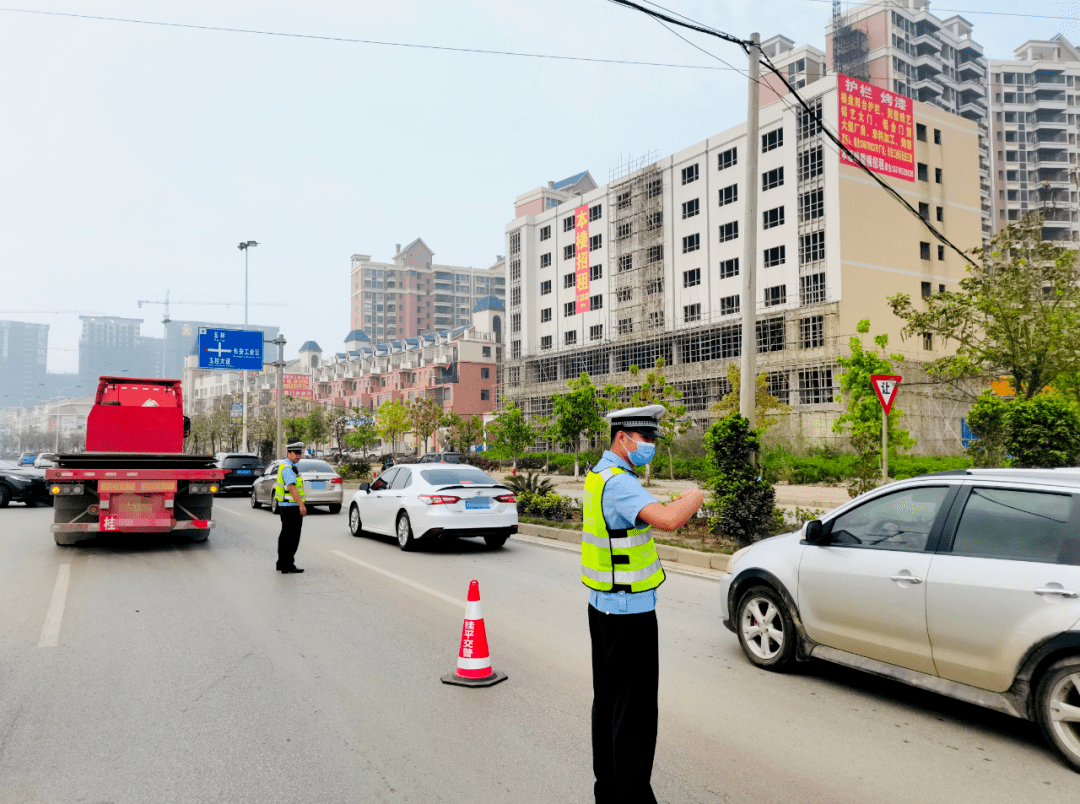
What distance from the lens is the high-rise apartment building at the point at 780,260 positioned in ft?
148

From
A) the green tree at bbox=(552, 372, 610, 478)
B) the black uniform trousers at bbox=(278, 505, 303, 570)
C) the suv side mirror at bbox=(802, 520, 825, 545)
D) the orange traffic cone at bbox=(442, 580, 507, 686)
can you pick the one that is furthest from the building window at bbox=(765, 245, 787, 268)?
the orange traffic cone at bbox=(442, 580, 507, 686)

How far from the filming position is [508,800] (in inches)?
149

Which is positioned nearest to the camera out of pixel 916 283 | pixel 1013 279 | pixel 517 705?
pixel 517 705

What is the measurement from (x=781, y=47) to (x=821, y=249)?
171 feet

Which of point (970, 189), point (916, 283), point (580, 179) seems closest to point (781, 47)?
point (580, 179)

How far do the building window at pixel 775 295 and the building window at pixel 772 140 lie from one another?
28.4ft

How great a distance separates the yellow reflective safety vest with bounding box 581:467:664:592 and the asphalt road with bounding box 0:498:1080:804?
1.20 meters

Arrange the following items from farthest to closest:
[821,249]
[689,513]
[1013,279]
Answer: [821,249], [1013,279], [689,513]

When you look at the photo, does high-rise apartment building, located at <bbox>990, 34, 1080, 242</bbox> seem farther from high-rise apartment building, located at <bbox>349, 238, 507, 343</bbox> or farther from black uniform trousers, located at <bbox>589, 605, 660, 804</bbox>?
black uniform trousers, located at <bbox>589, 605, 660, 804</bbox>

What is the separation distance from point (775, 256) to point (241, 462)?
34.3 metres

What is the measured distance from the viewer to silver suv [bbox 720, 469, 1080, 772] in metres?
4.16

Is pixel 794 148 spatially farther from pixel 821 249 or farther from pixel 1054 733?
pixel 1054 733

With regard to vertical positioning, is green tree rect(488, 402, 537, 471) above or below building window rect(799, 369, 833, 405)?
below

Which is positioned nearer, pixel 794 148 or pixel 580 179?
pixel 794 148
